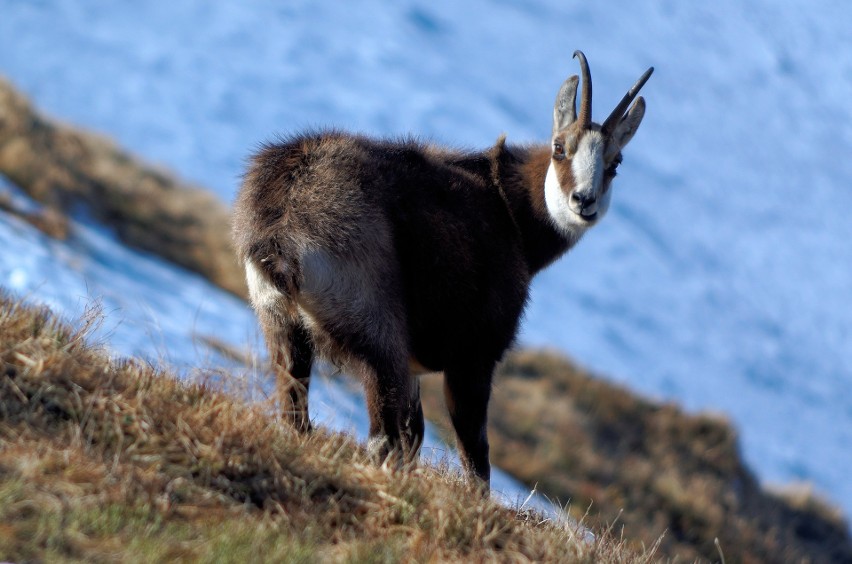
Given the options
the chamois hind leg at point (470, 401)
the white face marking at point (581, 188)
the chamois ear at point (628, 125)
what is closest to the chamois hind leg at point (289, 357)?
the chamois hind leg at point (470, 401)

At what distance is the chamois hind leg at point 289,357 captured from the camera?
5254mm

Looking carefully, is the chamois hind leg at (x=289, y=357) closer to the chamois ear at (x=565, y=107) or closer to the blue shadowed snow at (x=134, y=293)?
the blue shadowed snow at (x=134, y=293)

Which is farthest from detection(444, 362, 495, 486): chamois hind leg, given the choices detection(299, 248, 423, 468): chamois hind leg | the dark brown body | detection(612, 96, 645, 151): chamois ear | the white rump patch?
detection(612, 96, 645, 151): chamois ear

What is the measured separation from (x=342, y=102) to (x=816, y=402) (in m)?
14.4

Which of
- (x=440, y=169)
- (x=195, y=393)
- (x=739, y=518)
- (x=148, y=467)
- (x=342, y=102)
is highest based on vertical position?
(x=342, y=102)

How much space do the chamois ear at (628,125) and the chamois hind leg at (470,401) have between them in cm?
171

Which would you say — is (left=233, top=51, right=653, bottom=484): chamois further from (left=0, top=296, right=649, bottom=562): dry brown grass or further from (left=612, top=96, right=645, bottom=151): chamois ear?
(left=0, top=296, right=649, bottom=562): dry brown grass

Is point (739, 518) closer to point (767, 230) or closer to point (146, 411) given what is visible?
point (146, 411)

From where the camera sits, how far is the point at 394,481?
433cm

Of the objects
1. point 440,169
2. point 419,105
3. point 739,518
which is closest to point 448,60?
point 419,105

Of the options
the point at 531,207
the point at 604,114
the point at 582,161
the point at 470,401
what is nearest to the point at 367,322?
the point at 470,401

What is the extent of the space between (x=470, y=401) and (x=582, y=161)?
156cm

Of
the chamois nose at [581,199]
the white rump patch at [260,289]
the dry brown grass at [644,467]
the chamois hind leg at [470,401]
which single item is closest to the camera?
the white rump patch at [260,289]

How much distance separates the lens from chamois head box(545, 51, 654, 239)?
6160mm
